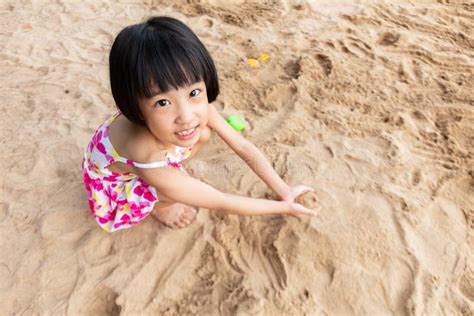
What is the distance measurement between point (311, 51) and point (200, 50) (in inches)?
71.3

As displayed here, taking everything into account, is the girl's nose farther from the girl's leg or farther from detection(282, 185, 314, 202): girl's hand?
detection(282, 185, 314, 202): girl's hand

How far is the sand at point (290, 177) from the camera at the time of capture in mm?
1579

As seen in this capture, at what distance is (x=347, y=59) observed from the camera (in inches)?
111

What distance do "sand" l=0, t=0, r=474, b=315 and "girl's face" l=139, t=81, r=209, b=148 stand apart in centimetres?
62

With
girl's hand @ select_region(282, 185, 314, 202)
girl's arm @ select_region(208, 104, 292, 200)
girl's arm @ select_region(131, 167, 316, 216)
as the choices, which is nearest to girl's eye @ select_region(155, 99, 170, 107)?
girl's arm @ select_region(131, 167, 316, 216)

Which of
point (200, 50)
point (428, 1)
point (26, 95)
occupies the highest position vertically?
point (200, 50)

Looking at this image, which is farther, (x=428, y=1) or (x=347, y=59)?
(x=428, y=1)

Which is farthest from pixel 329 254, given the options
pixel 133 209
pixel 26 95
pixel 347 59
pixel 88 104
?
pixel 26 95

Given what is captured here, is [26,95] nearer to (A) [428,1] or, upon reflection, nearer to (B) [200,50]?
(B) [200,50]

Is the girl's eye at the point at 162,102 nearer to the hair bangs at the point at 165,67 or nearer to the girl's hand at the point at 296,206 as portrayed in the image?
the hair bangs at the point at 165,67

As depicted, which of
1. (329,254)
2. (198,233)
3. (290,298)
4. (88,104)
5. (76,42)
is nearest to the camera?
(290,298)

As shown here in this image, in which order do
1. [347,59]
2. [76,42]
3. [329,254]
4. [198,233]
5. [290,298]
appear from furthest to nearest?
[76,42] < [347,59] < [198,233] < [329,254] < [290,298]

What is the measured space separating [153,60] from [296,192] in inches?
37.4

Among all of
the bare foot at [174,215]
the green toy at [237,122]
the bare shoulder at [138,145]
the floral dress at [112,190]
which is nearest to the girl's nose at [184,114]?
the bare shoulder at [138,145]
